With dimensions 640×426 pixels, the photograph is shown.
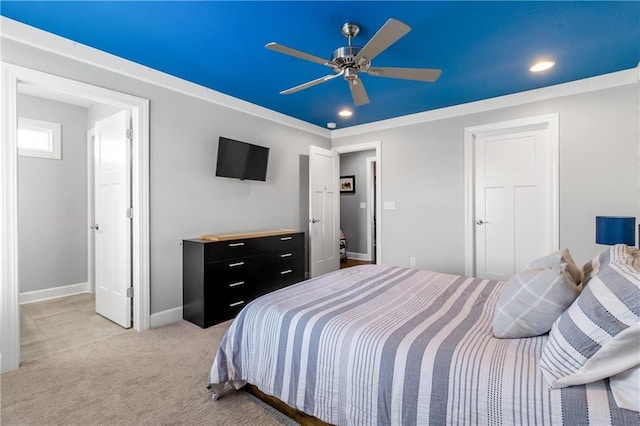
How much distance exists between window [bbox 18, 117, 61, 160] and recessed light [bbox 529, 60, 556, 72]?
18.1 ft

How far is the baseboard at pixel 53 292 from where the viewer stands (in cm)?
352

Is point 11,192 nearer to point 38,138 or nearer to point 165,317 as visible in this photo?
point 165,317

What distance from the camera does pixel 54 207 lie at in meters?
3.76

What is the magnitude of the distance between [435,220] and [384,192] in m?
0.87

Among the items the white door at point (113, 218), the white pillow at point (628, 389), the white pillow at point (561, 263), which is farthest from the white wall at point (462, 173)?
the white door at point (113, 218)

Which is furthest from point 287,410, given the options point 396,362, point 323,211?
point 323,211

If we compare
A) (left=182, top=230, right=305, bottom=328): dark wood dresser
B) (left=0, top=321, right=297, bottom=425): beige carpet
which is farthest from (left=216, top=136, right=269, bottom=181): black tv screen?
(left=0, top=321, right=297, bottom=425): beige carpet

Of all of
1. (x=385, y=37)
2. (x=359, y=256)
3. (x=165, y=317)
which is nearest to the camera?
(x=385, y=37)

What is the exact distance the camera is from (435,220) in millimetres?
4023

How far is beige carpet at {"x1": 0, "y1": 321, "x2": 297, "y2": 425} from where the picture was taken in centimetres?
160

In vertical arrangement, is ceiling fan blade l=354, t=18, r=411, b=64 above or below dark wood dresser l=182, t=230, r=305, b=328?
above

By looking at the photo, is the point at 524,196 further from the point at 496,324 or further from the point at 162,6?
the point at 162,6

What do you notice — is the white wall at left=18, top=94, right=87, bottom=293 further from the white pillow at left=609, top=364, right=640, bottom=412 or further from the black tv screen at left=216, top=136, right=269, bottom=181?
the white pillow at left=609, top=364, right=640, bottom=412

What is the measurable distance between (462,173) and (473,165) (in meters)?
0.17
